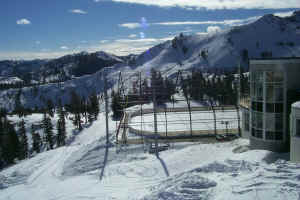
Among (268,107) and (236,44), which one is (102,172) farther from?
(236,44)

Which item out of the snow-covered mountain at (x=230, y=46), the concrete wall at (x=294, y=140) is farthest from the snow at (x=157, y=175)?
the snow-covered mountain at (x=230, y=46)

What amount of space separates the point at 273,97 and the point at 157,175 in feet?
27.8

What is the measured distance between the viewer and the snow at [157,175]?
9969 mm

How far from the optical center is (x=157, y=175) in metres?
15.3

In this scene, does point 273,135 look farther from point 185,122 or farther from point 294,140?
point 185,122

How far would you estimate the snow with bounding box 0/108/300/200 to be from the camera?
9969 mm

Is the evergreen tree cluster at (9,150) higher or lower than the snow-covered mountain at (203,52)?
lower

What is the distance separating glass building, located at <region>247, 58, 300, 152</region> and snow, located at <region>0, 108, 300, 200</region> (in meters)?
1.32

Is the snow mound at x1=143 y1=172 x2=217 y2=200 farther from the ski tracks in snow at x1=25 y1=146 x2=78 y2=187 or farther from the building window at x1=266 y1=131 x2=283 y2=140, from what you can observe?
the ski tracks in snow at x1=25 y1=146 x2=78 y2=187

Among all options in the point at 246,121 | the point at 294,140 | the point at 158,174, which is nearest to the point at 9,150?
the point at 158,174

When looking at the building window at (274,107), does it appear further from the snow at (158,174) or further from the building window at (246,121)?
the building window at (246,121)

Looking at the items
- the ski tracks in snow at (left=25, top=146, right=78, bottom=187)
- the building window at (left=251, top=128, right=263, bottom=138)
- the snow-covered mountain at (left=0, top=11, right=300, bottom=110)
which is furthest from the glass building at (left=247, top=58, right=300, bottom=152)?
the snow-covered mountain at (left=0, top=11, right=300, bottom=110)

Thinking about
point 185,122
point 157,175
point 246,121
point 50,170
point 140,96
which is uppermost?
point 140,96

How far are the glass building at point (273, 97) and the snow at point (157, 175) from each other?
1.32 metres
